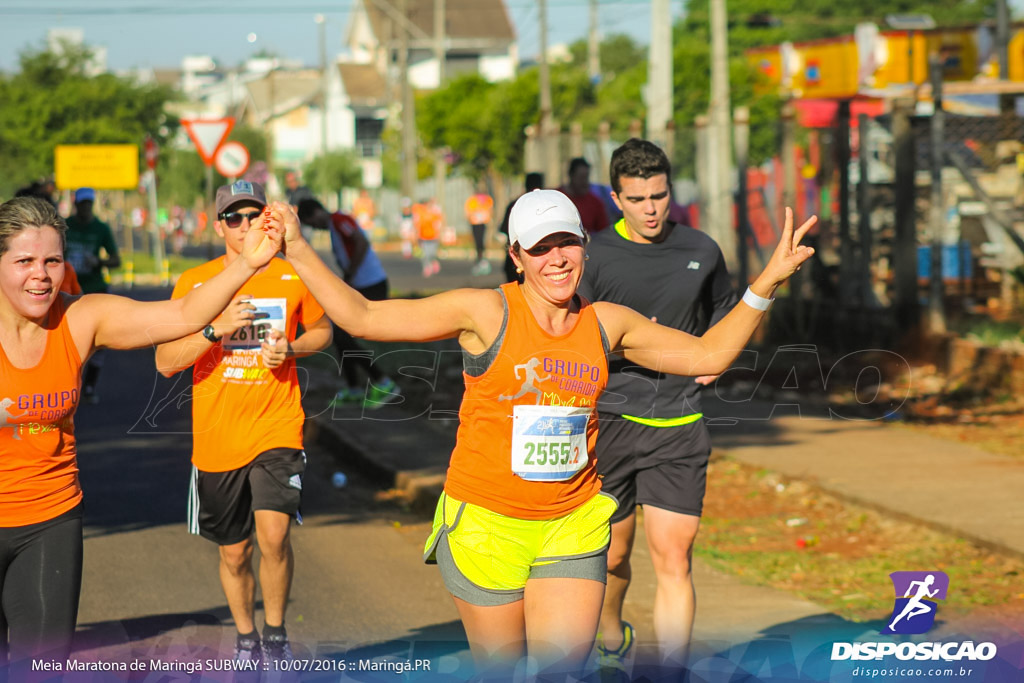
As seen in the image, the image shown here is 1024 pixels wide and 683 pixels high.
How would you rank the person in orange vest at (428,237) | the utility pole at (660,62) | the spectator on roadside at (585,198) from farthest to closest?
the person in orange vest at (428,237)
the utility pole at (660,62)
the spectator on roadside at (585,198)

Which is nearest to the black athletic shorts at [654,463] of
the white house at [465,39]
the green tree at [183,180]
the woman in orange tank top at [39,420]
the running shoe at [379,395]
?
the woman in orange tank top at [39,420]

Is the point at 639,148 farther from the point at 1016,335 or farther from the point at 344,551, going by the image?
the point at 1016,335

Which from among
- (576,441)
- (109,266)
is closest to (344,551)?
(576,441)

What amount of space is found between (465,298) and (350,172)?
79.6 meters

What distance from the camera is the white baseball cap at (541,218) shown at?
4.25 meters

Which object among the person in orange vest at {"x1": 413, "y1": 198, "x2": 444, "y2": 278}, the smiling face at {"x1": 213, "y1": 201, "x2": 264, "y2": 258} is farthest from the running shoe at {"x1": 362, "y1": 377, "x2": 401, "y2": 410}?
the person in orange vest at {"x1": 413, "y1": 198, "x2": 444, "y2": 278}

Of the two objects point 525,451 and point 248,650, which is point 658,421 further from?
point 248,650

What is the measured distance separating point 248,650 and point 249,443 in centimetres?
91

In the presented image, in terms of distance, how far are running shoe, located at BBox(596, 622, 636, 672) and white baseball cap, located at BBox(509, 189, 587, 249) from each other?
7.71 feet

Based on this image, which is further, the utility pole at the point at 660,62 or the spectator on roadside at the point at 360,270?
the utility pole at the point at 660,62

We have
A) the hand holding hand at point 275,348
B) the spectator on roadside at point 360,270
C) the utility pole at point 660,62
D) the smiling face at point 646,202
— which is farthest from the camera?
the utility pole at point 660,62

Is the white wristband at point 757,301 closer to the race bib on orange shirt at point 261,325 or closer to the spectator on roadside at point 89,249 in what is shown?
the race bib on orange shirt at point 261,325

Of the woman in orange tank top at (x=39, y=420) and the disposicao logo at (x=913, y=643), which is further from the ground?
the woman in orange tank top at (x=39, y=420)

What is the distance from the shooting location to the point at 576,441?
14.3 feet
